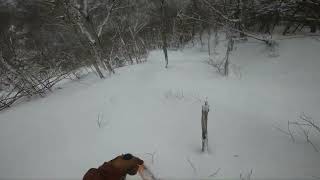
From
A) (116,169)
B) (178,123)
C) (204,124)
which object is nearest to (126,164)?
(116,169)

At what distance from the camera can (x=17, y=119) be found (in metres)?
6.04

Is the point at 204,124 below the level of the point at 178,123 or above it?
above

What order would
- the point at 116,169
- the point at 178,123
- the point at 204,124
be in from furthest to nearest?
the point at 178,123 → the point at 204,124 → the point at 116,169

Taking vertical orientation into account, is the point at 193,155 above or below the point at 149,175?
below

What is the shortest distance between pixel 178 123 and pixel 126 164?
7.10 feet

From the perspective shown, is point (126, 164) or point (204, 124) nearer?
point (126, 164)

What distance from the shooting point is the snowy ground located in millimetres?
3594

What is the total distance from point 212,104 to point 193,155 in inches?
82.6

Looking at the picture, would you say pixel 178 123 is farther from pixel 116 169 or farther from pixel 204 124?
pixel 116 169

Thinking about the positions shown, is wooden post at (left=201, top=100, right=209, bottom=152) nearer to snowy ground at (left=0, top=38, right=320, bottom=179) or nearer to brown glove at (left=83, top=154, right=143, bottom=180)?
snowy ground at (left=0, top=38, right=320, bottom=179)

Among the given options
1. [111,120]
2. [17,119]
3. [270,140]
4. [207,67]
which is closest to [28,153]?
[111,120]

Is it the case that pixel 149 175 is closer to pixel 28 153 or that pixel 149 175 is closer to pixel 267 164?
pixel 267 164

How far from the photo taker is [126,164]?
8.72ft

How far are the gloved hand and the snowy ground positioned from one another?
837 millimetres
